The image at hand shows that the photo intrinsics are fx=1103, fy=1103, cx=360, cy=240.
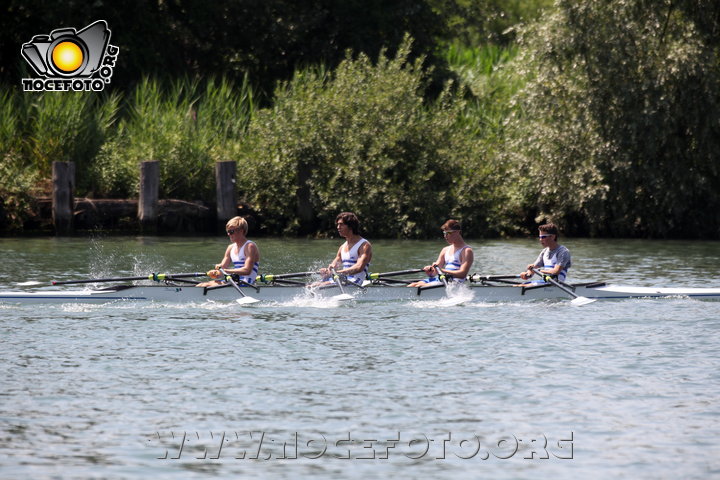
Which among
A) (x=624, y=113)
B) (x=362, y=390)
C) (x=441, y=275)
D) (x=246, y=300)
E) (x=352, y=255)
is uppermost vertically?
(x=624, y=113)

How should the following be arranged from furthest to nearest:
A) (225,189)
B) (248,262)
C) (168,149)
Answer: (168,149) → (225,189) → (248,262)

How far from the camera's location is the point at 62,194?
101ft

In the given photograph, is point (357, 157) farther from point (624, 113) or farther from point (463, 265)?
point (463, 265)

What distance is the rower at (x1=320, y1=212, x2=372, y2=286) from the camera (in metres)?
17.7

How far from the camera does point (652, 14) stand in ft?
103

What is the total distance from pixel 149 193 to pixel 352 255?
47.0 feet

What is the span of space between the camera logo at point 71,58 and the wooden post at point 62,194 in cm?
399

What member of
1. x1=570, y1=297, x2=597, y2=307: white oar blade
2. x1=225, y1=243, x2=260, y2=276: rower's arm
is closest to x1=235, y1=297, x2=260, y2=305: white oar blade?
x1=225, y1=243, x2=260, y2=276: rower's arm

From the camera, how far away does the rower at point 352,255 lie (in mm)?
17688

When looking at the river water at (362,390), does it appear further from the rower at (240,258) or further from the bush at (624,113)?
the bush at (624,113)

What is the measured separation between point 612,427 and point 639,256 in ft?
59.6

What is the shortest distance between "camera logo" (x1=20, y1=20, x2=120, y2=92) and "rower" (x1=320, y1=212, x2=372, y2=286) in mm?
18416

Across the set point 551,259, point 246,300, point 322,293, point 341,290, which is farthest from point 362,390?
point 551,259

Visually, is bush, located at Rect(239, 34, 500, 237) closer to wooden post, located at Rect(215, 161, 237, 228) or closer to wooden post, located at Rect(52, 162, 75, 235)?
wooden post, located at Rect(215, 161, 237, 228)
